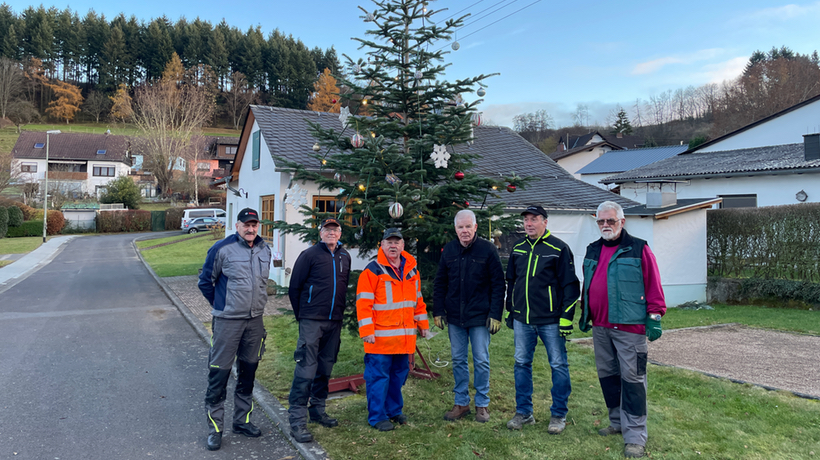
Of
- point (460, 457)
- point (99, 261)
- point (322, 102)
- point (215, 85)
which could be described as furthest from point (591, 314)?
point (215, 85)

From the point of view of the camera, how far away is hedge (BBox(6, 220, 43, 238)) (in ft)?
116

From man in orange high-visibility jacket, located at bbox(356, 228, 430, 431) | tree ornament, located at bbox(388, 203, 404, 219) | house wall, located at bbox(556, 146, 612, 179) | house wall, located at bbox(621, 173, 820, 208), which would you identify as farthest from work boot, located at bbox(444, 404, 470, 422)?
house wall, located at bbox(556, 146, 612, 179)

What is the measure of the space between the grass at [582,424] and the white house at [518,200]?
13.7 ft

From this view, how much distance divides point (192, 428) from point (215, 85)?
84.7m

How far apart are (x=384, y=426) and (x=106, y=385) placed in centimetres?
384

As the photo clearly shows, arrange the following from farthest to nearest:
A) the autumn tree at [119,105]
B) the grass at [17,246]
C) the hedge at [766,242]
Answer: the autumn tree at [119,105], the grass at [17,246], the hedge at [766,242]

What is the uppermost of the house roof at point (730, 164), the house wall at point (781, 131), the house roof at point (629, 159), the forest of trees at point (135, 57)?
the forest of trees at point (135, 57)

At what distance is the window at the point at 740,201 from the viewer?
56.2ft

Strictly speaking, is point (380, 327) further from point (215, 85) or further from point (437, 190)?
point (215, 85)

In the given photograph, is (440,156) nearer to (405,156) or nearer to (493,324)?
(405,156)

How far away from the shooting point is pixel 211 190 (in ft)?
172

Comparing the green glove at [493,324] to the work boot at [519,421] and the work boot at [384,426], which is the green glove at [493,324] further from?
the work boot at [384,426]

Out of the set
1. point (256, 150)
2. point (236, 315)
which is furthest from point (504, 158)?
point (236, 315)

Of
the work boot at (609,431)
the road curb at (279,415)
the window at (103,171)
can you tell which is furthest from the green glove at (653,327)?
the window at (103,171)
